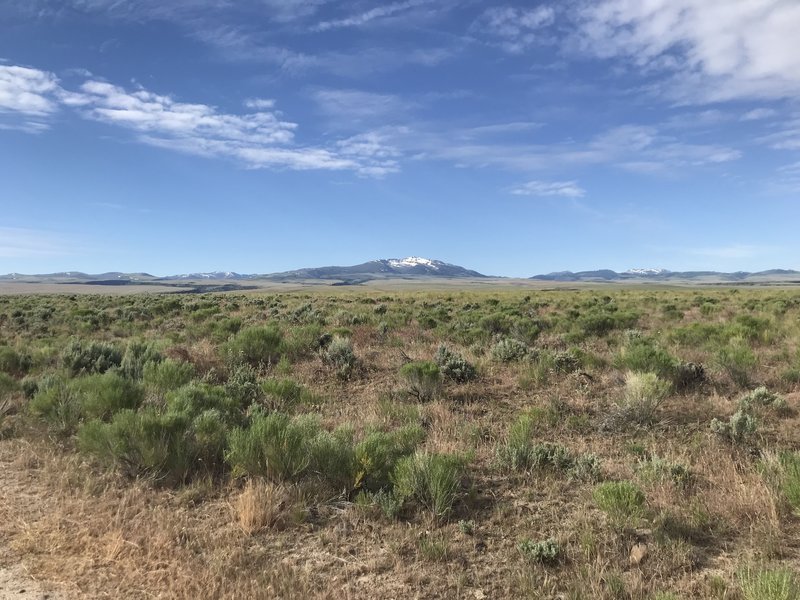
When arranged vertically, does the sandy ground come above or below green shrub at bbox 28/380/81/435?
below

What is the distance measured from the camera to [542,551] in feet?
13.8

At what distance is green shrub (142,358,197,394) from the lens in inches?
361

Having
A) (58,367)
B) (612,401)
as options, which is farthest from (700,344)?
(58,367)

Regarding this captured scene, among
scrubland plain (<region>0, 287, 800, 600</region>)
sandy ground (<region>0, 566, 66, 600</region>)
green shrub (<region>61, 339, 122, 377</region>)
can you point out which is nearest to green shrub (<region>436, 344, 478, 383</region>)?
scrubland plain (<region>0, 287, 800, 600</region>)

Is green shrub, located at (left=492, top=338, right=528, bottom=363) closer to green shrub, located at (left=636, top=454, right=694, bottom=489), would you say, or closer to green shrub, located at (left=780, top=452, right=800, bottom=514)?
green shrub, located at (left=636, top=454, right=694, bottom=489)

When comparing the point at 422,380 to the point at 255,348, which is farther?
the point at 255,348

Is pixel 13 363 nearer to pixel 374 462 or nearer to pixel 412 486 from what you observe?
pixel 374 462

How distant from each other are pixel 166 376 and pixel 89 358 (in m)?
3.09

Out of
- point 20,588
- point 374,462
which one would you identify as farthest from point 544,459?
point 20,588

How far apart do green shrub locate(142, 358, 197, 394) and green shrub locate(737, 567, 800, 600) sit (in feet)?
27.0

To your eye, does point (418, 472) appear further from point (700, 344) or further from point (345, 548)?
point (700, 344)

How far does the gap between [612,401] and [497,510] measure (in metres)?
4.42

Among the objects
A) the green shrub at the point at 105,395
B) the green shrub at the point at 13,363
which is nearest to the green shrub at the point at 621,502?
the green shrub at the point at 105,395

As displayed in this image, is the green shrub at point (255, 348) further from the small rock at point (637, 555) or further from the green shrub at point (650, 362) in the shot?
the small rock at point (637, 555)
